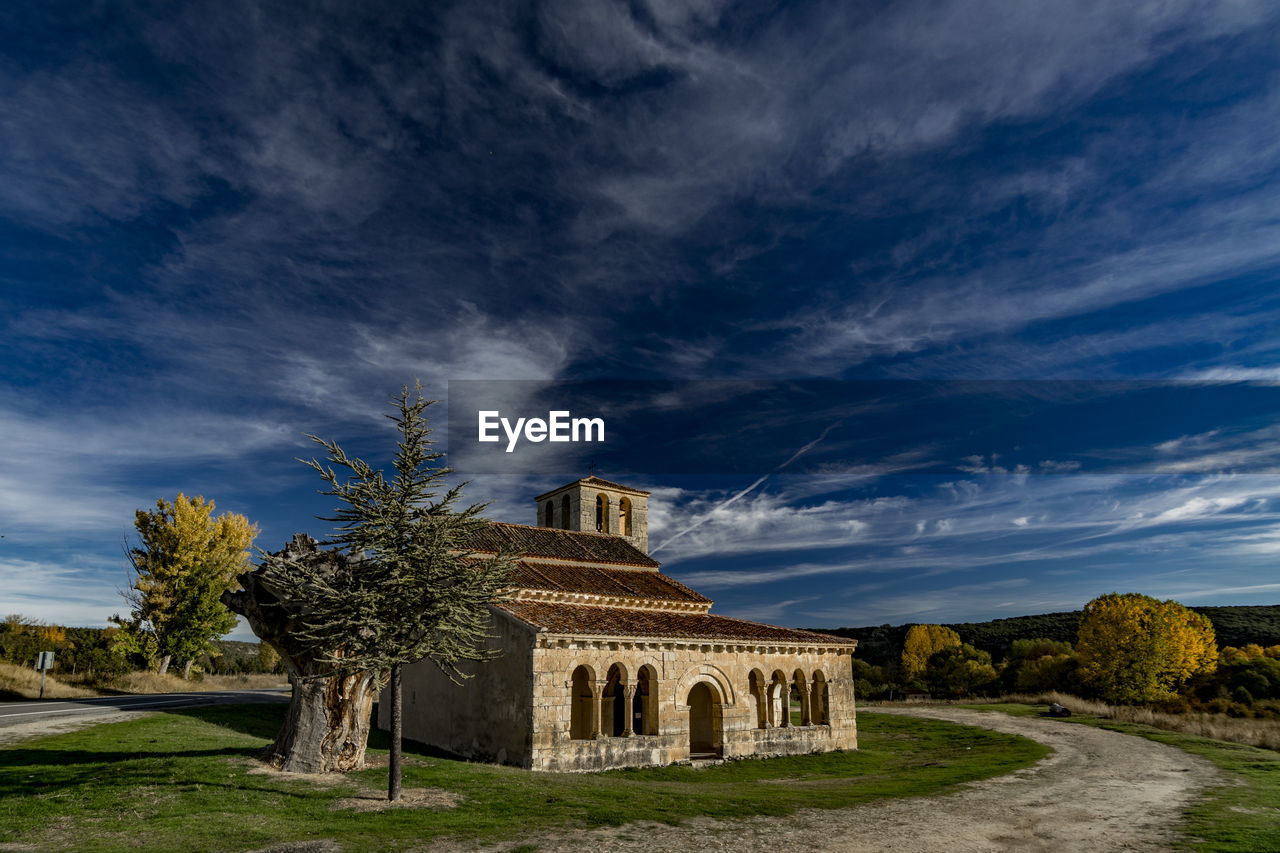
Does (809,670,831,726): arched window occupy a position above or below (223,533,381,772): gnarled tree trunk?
below

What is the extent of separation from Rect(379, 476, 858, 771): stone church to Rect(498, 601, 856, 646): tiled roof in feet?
0.24

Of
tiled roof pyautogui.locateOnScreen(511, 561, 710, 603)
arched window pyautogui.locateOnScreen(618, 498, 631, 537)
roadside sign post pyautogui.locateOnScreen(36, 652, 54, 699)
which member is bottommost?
roadside sign post pyautogui.locateOnScreen(36, 652, 54, 699)

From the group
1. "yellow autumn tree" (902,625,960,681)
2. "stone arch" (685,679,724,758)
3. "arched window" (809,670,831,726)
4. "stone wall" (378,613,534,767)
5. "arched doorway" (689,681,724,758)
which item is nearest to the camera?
"stone wall" (378,613,534,767)

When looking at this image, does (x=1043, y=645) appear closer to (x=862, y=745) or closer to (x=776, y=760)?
(x=862, y=745)

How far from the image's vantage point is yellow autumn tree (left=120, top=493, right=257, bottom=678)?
37.0 m

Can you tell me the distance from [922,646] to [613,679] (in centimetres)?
5822

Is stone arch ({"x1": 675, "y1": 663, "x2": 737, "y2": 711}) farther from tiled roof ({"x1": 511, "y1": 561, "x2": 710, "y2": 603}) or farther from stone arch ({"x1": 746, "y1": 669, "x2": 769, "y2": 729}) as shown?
tiled roof ({"x1": 511, "y1": 561, "x2": 710, "y2": 603})

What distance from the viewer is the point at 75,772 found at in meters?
14.1

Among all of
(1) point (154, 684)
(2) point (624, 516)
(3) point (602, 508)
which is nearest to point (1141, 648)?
(2) point (624, 516)

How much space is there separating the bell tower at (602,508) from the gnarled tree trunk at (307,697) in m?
21.8

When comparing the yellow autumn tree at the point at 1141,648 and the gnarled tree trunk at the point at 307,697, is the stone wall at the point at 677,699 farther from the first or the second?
the yellow autumn tree at the point at 1141,648

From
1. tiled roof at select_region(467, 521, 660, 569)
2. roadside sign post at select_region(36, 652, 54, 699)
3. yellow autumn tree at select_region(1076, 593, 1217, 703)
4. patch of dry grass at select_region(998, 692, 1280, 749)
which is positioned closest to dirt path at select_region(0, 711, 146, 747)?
roadside sign post at select_region(36, 652, 54, 699)

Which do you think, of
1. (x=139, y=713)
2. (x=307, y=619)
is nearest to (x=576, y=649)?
(x=307, y=619)

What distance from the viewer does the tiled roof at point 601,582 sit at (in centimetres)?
2729
